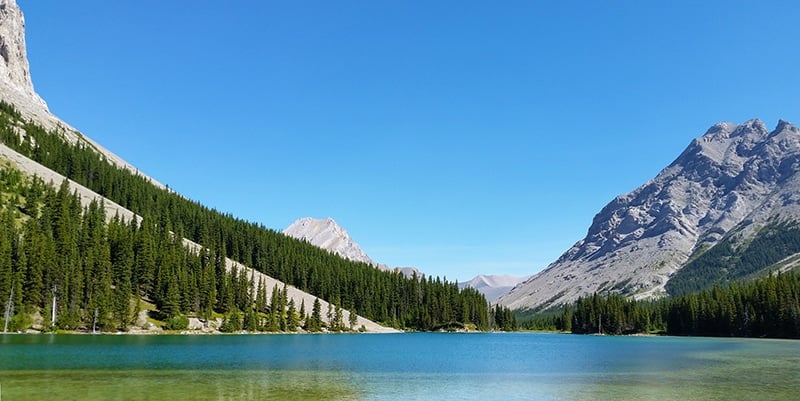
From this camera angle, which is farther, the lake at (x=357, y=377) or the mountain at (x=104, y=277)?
the mountain at (x=104, y=277)

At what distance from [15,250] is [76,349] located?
203 ft

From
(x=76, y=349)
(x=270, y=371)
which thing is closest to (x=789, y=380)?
(x=270, y=371)

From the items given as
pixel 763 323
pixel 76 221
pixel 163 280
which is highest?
pixel 76 221

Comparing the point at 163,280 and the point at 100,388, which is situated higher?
the point at 163,280

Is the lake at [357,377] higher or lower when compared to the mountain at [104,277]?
lower

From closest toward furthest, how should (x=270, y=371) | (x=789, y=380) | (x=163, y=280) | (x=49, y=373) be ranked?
(x=49, y=373)
(x=789, y=380)
(x=270, y=371)
(x=163, y=280)

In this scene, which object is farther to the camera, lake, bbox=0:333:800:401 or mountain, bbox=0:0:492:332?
mountain, bbox=0:0:492:332

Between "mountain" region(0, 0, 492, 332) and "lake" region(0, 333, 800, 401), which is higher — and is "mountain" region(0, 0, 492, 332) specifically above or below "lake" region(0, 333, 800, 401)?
above

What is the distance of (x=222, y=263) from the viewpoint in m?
177

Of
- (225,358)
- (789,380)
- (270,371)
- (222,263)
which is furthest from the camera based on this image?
(222,263)

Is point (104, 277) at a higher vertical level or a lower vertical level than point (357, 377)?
higher

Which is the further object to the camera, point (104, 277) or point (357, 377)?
point (104, 277)

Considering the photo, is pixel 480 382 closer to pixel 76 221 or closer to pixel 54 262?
pixel 54 262

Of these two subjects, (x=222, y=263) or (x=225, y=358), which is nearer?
(x=225, y=358)
